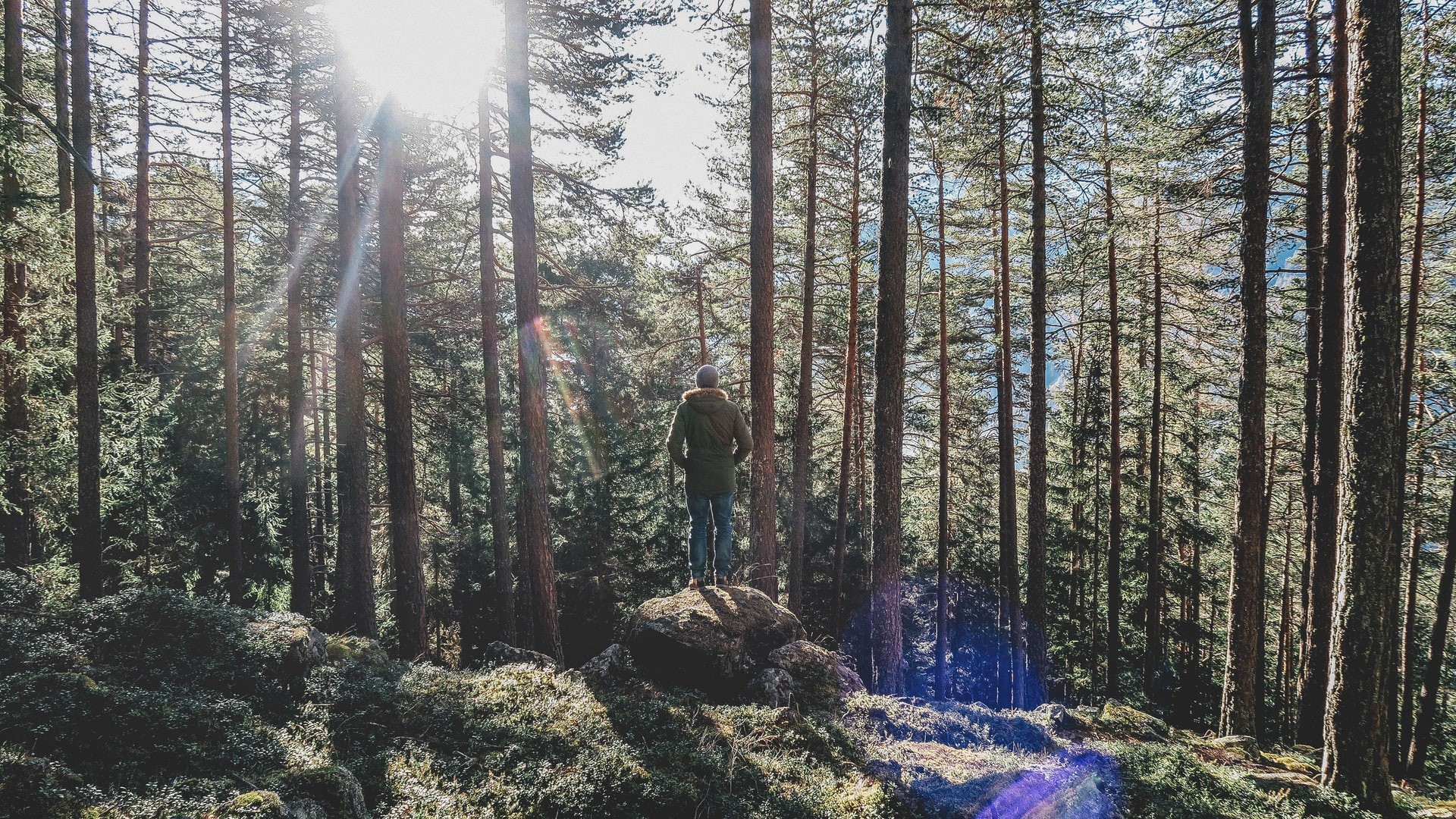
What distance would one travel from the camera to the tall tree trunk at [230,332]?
13531 mm

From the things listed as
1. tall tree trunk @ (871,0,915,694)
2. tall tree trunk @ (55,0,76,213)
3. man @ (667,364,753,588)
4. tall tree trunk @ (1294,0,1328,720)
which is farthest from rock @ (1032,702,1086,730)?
tall tree trunk @ (55,0,76,213)

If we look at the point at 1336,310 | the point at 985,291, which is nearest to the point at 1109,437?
the point at 985,291

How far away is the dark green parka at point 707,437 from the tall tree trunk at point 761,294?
9.36 ft

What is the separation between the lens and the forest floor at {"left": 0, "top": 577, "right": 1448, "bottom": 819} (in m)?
3.49

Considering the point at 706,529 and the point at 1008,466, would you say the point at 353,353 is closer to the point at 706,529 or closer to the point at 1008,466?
the point at 706,529

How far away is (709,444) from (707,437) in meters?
0.09

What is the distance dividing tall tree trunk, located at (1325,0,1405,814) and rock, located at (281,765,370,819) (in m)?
7.97

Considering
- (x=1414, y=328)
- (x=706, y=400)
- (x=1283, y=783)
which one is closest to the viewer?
(x=1283, y=783)

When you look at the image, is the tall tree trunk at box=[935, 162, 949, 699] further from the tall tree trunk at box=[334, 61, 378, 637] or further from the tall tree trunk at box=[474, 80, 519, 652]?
the tall tree trunk at box=[334, 61, 378, 637]

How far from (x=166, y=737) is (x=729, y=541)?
5139mm

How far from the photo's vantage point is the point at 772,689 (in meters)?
6.21

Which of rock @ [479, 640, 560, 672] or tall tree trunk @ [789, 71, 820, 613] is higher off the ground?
tall tree trunk @ [789, 71, 820, 613]

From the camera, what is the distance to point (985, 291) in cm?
1700

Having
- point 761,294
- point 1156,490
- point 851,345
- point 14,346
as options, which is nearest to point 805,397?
point 851,345
